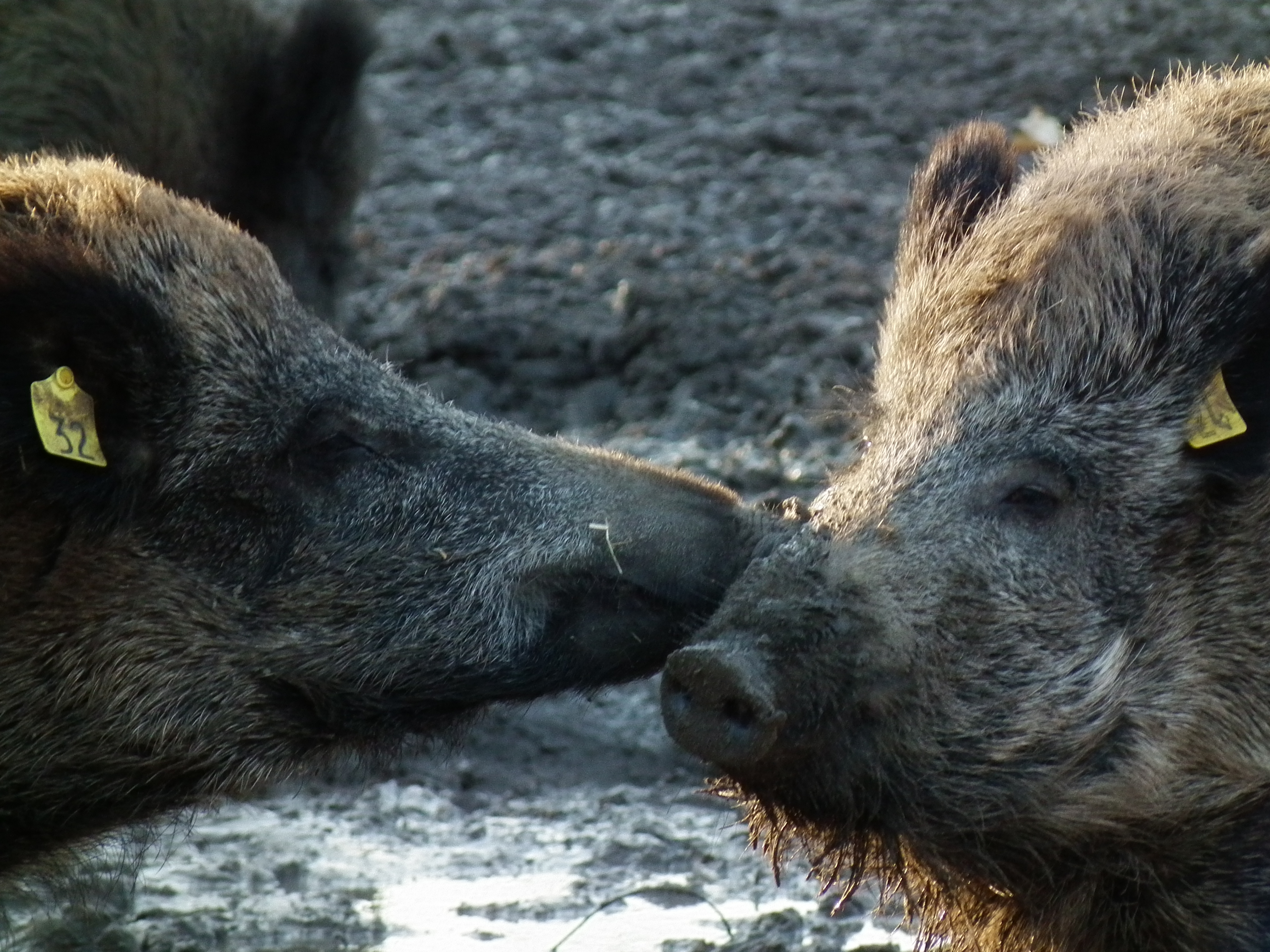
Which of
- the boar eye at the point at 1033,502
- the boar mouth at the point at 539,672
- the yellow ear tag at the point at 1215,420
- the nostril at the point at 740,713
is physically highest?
the yellow ear tag at the point at 1215,420

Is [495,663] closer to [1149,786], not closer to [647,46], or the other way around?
[1149,786]

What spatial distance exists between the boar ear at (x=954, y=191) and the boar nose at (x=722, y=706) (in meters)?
1.53

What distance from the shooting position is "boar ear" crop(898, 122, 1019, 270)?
472 cm

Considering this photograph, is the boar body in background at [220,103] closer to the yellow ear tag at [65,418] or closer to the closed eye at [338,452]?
the closed eye at [338,452]

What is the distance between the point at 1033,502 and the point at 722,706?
0.92 m

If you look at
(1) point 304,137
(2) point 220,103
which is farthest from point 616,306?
(2) point 220,103

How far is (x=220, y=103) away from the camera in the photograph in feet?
25.3

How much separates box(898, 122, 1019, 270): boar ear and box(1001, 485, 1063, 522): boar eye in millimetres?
826

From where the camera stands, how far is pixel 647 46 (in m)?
12.3

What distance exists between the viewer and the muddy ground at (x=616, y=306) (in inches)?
211

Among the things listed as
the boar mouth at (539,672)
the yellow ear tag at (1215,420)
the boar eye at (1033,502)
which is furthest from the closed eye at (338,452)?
the yellow ear tag at (1215,420)

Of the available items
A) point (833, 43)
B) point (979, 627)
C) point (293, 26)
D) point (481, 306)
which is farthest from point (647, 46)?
point (979, 627)

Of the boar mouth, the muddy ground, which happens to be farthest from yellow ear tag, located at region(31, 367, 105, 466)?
the muddy ground

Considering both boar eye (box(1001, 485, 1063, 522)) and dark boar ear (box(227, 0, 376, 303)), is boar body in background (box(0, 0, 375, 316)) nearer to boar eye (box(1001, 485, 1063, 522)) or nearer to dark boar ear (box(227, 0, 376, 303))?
dark boar ear (box(227, 0, 376, 303))
